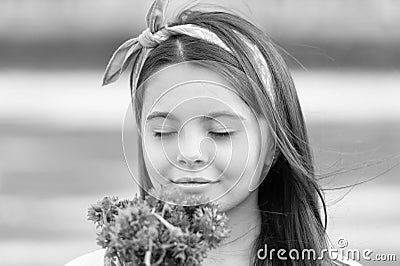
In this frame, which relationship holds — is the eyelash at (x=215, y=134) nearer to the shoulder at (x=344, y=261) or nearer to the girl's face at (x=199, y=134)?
the girl's face at (x=199, y=134)

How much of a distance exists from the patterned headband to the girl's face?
0.18ft

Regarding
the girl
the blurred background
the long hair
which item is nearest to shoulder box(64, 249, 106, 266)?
the girl

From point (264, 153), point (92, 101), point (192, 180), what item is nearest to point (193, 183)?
point (192, 180)

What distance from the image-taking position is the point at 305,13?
2783mm

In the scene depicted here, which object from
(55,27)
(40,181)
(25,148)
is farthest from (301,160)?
(55,27)

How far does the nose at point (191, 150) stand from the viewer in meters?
0.71

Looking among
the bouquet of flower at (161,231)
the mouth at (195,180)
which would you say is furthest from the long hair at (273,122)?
the bouquet of flower at (161,231)

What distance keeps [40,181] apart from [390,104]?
110cm

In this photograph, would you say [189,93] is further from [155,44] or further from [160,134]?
[155,44]

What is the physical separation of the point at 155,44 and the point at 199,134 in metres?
0.18

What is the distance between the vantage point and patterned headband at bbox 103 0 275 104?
2.78 ft

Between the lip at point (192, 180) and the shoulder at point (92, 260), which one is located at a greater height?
the lip at point (192, 180)

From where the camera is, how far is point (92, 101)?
8.59ft

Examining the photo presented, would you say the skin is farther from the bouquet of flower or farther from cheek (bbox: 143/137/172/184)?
the bouquet of flower
